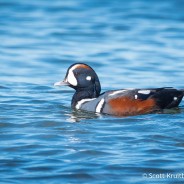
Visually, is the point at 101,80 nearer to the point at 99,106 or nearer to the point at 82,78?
the point at 82,78

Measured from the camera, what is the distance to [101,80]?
53.9 ft

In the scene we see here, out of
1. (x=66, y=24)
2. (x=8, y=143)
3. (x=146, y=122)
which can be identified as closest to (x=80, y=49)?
(x=66, y=24)

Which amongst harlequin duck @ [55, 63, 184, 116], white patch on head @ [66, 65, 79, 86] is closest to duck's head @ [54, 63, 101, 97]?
white patch on head @ [66, 65, 79, 86]

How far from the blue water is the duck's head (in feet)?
1.49

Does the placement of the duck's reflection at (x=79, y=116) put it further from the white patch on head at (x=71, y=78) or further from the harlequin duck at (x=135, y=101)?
the white patch on head at (x=71, y=78)

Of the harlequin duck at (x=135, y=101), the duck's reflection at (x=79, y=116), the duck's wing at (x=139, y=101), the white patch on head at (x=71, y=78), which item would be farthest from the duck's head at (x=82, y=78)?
the duck's wing at (x=139, y=101)

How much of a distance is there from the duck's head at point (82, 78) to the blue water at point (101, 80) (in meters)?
0.45

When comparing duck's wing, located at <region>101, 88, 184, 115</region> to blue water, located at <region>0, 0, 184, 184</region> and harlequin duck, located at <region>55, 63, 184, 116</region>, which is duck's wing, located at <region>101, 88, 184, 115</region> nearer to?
harlequin duck, located at <region>55, 63, 184, 116</region>

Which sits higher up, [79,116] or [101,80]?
[101,80]

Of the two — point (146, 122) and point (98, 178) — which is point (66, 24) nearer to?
point (146, 122)

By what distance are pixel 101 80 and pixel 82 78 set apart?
276 cm

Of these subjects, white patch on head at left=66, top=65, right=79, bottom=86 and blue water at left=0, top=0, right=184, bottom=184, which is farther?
white patch on head at left=66, top=65, right=79, bottom=86

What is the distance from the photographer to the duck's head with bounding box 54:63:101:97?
538 inches

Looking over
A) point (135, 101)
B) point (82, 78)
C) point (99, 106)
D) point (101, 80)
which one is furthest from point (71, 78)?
point (101, 80)
